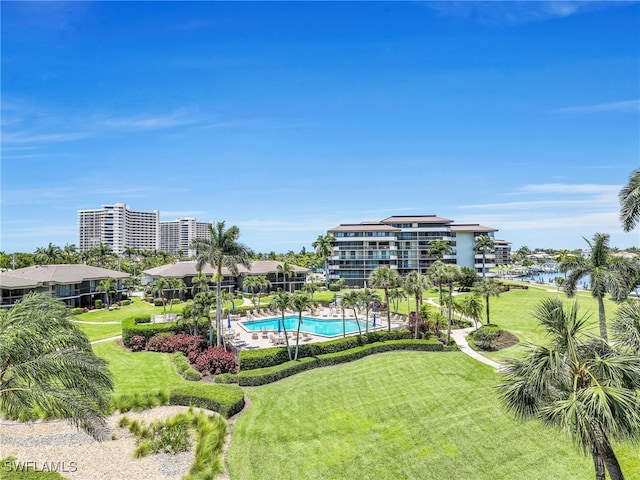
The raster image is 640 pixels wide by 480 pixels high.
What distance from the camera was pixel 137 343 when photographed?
34.7 m

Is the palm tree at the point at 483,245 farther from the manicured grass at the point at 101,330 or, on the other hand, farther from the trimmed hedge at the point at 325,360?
the manicured grass at the point at 101,330

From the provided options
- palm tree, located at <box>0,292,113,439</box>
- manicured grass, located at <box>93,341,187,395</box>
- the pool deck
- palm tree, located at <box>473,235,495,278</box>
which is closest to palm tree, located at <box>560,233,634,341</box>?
the pool deck

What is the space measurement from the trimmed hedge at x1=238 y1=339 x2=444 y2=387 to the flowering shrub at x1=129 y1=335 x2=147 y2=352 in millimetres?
12851

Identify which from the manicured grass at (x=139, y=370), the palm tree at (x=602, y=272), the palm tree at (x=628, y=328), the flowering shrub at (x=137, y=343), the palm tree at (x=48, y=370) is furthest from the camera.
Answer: the flowering shrub at (x=137, y=343)

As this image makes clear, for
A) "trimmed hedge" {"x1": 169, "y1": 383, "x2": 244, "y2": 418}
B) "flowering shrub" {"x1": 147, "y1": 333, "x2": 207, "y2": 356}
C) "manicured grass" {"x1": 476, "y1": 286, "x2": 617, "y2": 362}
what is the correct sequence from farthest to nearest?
1. "manicured grass" {"x1": 476, "y1": 286, "x2": 617, "y2": 362}
2. "flowering shrub" {"x1": 147, "y1": 333, "x2": 207, "y2": 356}
3. "trimmed hedge" {"x1": 169, "y1": 383, "x2": 244, "y2": 418}

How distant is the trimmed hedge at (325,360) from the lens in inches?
1056

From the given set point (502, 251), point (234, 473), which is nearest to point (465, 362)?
A: point (234, 473)

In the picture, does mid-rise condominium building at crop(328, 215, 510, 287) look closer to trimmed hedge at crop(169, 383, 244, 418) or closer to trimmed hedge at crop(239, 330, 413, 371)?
trimmed hedge at crop(239, 330, 413, 371)

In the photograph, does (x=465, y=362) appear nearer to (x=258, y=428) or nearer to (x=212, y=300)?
(x=258, y=428)

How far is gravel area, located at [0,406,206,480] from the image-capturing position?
15461 mm

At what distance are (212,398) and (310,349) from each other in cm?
1053

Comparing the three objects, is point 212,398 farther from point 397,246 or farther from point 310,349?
point 397,246

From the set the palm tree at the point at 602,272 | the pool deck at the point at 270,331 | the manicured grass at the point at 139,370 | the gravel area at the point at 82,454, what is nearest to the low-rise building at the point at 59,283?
the manicured grass at the point at 139,370

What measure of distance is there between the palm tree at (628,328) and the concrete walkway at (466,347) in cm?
1398
